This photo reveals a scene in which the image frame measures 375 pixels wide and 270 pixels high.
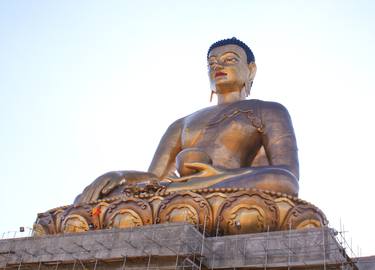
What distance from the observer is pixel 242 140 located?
9.61 m

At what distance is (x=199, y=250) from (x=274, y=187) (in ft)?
5.92

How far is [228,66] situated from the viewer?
1089 centimetres

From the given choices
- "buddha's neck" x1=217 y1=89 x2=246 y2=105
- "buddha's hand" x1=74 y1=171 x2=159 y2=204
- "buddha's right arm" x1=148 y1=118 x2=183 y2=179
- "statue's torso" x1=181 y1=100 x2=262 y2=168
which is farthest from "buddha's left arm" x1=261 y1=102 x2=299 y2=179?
"buddha's hand" x1=74 y1=171 x2=159 y2=204

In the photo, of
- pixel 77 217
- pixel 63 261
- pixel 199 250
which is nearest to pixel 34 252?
pixel 63 261

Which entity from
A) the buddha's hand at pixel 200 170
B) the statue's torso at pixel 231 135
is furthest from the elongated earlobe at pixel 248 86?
the buddha's hand at pixel 200 170

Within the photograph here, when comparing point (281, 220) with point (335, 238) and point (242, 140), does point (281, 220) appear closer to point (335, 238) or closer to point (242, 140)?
point (335, 238)

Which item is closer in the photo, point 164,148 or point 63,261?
point 63,261

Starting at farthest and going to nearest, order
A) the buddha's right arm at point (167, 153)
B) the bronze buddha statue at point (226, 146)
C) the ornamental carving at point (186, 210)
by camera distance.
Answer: the buddha's right arm at point (167, 153)
the bronze buddha statue at point (226, 146)
the ornamental carving at point (186, 210)

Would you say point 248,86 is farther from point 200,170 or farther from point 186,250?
point 186,250

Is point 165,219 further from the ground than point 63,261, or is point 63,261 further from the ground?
point 165,219

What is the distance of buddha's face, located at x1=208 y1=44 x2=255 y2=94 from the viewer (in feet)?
35.5

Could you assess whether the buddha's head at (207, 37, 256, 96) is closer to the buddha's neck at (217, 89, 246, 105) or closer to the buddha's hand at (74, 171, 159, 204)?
the buddha's neck at (217, 89, 246, 105)

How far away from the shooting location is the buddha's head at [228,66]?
35.5 feet

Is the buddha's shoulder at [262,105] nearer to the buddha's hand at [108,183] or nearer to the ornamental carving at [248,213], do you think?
the buddha's hand at [108,183]
